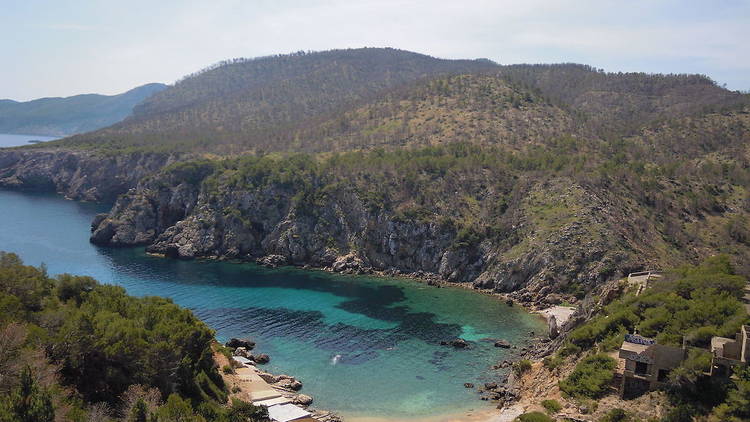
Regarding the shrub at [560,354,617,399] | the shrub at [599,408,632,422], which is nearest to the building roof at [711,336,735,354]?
the shrub at [560,354,617,399]

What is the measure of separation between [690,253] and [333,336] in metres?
64.3

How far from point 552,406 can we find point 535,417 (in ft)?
12.2

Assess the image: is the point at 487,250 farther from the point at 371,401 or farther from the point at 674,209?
the point at 371,401

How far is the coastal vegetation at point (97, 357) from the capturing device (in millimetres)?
33875

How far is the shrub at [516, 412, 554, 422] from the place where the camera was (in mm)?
44000

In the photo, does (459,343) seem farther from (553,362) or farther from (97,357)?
(97,357)

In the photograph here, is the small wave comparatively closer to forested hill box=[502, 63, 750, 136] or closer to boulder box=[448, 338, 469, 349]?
boulder box=[448, 338, 469, 349]

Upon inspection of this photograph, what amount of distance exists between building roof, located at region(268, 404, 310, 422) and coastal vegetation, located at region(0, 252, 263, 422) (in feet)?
5.99

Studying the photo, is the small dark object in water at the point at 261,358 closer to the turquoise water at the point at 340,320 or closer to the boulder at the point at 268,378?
the turquoise water at the point at 340,320

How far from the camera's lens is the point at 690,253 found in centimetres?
9488

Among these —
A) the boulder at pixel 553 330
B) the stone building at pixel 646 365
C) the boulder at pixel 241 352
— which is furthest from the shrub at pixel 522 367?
the boulder at pixel 241 352

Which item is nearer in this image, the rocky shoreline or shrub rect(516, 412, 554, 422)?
shrub rect(516, 412, 554, 422)

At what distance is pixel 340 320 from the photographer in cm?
8125

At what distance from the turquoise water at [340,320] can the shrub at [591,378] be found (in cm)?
1032
